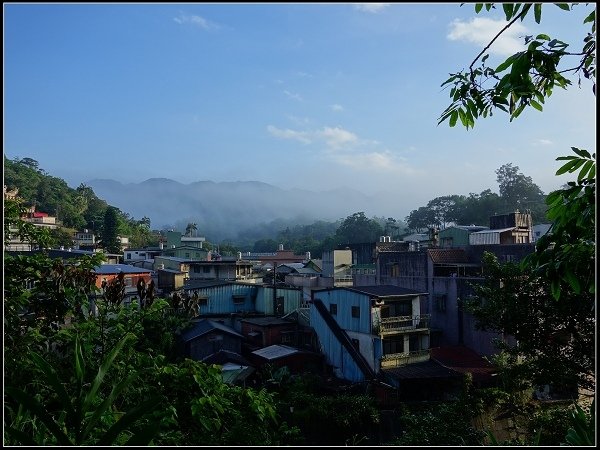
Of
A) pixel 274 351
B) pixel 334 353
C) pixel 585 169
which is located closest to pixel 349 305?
pixel 334 353

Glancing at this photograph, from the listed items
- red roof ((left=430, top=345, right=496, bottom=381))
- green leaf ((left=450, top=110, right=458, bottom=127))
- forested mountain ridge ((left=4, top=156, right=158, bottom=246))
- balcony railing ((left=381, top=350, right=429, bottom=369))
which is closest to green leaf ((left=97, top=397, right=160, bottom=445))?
green leaf ((left=450, top=110, right=458, bottom=127))

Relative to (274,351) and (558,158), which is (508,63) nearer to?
(558,158)

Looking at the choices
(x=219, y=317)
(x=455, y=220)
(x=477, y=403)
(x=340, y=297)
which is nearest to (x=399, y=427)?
(x=477, y=403)

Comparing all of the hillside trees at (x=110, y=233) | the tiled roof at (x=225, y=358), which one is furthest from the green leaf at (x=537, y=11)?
the hillside trees at (x=110, y=233)

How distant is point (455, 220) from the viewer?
99.5 feet

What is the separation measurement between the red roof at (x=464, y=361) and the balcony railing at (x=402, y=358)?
354mm

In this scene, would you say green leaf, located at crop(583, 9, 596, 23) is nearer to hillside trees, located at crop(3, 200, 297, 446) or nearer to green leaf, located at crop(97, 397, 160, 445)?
green leaf, located at crop(97, 397, 160, 445)

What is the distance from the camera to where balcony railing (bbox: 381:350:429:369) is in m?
11.4

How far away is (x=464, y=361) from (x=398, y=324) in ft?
6.00

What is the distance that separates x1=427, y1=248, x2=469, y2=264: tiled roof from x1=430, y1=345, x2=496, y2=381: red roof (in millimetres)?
2693

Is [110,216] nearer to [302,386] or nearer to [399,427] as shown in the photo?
[302,386]

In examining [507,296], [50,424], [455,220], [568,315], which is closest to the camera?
[50,424]

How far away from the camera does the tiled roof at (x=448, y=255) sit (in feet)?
47.3

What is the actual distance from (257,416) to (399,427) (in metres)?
6.92
